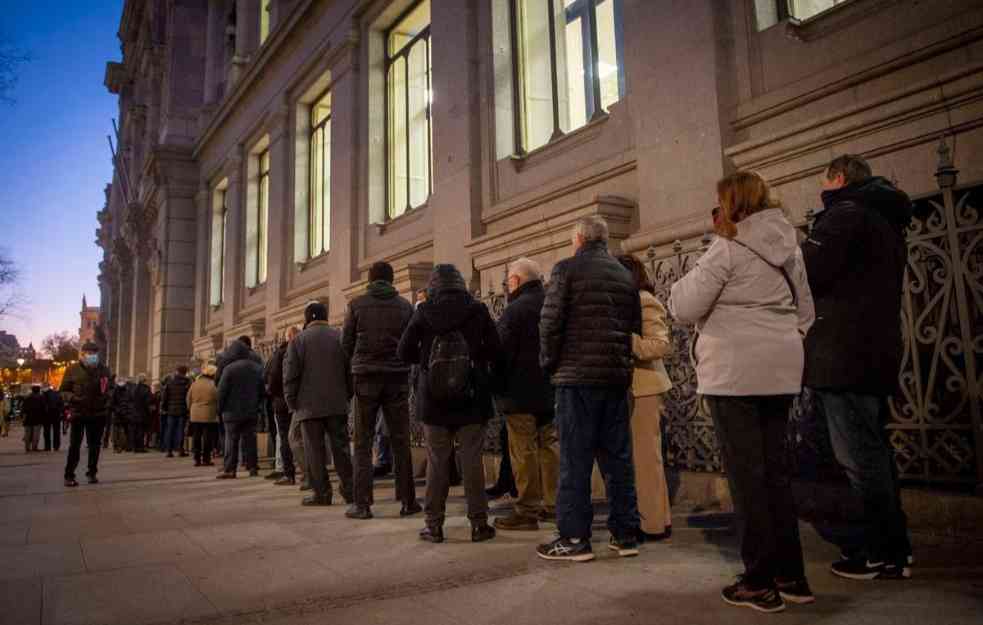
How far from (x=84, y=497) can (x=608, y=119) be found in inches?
293

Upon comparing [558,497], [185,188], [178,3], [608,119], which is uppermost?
[178,3]

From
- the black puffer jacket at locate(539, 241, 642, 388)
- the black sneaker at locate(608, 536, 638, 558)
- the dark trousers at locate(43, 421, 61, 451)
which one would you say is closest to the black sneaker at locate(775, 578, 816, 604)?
the black sneaker at locate(608, 536, 638, 558)

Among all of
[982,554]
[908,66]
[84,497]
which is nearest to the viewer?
[982,554]

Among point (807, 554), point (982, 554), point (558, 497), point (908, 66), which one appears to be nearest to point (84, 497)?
point (558, 497)

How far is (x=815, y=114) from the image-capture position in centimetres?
612

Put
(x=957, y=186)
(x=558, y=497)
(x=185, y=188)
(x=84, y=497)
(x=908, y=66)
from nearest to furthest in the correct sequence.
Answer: (x=558, y=497)
(x=957, y=186)
(x=908, y=66)
(x=84, y=497)
(x=185, y=188)

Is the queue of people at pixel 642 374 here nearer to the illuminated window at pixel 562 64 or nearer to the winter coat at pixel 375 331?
the winter coat at pixel 375 331

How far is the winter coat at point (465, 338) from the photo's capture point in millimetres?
4902

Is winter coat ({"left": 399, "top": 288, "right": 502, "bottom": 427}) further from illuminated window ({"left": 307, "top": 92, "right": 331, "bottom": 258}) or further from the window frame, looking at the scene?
illuminated window ({"left": 307, "top": 92, "right": 331, "bottom": 258})

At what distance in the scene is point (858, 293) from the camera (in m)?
3.49

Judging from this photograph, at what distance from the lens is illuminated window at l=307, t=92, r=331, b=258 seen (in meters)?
17.0

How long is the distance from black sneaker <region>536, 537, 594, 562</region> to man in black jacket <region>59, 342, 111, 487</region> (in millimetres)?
7123

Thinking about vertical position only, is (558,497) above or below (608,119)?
below

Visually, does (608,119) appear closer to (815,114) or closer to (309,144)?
(815,114)
